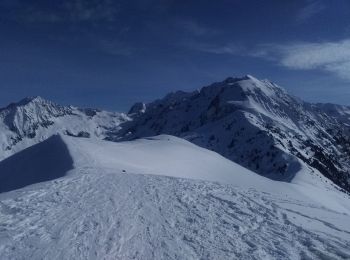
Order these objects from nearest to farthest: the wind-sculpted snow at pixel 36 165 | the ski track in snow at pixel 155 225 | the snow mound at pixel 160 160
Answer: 1. the ski track in snow at pixel 155 225
2. the wind-sculpted snow at pixel 36 165
3. the snow mound at pixel 160 160

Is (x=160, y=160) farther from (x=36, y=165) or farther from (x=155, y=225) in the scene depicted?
(x=155, y=225)

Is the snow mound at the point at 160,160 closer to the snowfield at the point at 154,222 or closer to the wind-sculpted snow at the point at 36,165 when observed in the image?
the wind-sculpted snow at the point at 36,165

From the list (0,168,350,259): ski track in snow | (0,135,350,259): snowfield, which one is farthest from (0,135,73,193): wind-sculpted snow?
(0,168,350,259): ski track in snow

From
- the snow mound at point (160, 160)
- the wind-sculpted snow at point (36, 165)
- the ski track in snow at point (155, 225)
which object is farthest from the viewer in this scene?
the snow mound at point (160, 160)

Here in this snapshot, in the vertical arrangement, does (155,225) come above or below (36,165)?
below

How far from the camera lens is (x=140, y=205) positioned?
21.5 m

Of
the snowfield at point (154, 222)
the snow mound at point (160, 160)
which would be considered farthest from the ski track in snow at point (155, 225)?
the snow mound at point (160, 160)

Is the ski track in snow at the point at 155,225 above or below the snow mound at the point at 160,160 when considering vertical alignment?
below

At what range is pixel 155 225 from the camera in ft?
61.3

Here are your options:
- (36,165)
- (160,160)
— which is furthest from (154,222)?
(160,160)

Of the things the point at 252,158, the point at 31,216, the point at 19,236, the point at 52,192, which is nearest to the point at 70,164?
the point at 52,192

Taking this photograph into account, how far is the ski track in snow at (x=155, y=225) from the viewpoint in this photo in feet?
52.2

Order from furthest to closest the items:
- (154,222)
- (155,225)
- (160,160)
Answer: (160,160) < (154,222) < (155,225)

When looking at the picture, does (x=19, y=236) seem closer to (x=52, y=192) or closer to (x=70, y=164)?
(x=52, y=192)
